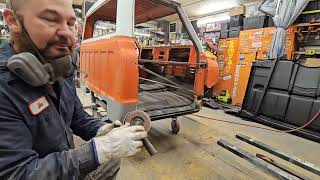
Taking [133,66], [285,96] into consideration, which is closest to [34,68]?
[133,66]

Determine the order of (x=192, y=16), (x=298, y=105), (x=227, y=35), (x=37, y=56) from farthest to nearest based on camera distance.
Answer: (x=192, y=16) < (x=227, y=35) < (x=298, y=105) < (x=37, y=56)

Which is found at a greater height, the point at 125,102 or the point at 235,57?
the point at 235,57

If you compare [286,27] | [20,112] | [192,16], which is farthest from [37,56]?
[192,16]

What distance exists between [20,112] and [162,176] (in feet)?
5.29

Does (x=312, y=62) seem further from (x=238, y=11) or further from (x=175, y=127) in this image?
(x=175, y=127)

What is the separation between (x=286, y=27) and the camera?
14.0 ft

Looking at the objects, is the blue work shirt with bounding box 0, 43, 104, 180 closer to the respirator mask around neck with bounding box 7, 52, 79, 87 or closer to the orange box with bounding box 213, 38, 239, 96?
the respirator mask around neck with bounding box 7, 52, 79, 87

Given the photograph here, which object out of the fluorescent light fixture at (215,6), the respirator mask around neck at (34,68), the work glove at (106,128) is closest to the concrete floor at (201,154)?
the work glove at (106,128)

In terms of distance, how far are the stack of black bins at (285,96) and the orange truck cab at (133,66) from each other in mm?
1480

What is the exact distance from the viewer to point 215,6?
722cm

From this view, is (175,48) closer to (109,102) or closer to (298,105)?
(109,102)

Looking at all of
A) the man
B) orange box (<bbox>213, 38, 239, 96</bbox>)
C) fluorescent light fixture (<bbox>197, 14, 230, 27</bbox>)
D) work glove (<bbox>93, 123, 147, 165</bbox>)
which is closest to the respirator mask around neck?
the man

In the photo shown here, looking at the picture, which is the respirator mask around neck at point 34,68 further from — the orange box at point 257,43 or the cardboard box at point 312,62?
the orange box at point 257,43

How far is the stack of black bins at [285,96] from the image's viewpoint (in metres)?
3.29
